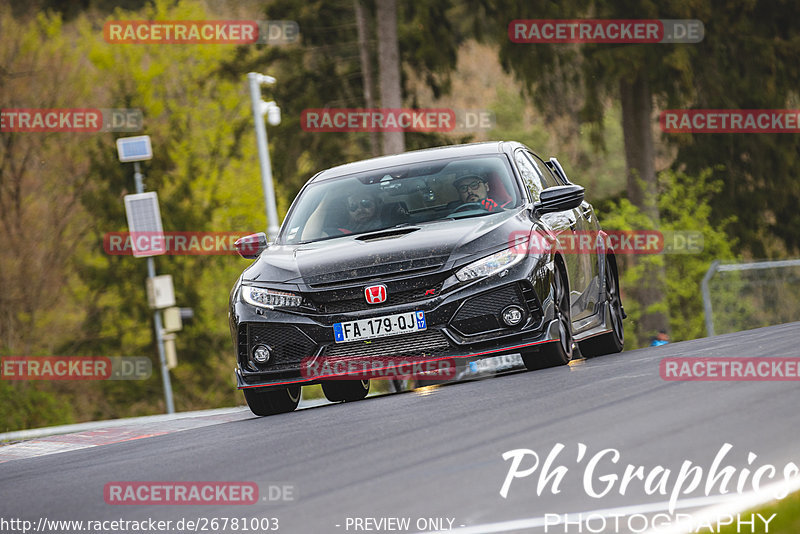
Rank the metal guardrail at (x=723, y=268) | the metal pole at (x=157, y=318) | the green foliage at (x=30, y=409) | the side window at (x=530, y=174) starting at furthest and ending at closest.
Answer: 1. the metal pole at (x=157, y=318)
2. the green foliage at (x=30, y=409)
3. the metal guardrail at (x=723, y=268)
4. the side window at (x=530, y=174)

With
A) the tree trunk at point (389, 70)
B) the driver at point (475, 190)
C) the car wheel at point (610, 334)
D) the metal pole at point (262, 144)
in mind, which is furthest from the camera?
the metal pole at point (262, 144)

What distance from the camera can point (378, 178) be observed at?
10125 millimetres

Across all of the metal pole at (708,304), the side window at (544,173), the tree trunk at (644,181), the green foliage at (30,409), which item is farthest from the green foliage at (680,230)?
the side window at (544,173)

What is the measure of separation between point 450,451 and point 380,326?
2.85 m

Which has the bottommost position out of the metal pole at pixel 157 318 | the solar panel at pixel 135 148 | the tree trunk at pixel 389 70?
the metal pole at pixel 157 318

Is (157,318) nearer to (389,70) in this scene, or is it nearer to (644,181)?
(389,70)

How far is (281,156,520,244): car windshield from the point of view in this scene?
9602 millimetres

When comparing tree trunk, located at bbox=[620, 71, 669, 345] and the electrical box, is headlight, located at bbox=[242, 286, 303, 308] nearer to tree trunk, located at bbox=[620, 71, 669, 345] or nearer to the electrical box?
tree trunk, located at bbox=[620, 71, 669, 345]

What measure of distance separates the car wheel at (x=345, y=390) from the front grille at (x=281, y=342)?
113 centimetres

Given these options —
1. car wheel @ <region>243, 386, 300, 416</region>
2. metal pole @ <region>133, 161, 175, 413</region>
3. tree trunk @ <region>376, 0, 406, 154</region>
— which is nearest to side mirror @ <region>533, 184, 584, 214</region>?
car wheel @ <region>243, 386, 300, 416</region>

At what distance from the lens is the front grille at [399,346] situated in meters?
8.52

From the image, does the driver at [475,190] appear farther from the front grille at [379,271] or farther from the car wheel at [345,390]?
the car wheel at [345,390]

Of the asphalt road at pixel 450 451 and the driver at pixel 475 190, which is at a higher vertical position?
the driver at pixel 475 190

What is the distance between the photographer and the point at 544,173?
11.3m
